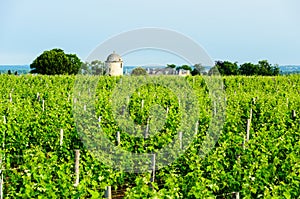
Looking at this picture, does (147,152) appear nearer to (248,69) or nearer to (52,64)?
(52,64)

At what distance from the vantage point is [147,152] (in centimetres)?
827

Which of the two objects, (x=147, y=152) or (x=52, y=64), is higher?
(x=52, y=64)

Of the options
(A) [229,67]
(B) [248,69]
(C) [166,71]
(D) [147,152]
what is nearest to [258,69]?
(B) [248,69]

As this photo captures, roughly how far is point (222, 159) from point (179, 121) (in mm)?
3577

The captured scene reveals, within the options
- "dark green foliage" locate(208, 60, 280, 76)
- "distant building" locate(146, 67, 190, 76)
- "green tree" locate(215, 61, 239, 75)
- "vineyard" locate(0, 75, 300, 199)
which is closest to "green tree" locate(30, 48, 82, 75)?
"green tree" locate(215, 61, 239, 75)

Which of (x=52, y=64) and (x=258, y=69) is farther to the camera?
(x=258, y=69)

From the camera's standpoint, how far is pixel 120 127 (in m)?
9.95

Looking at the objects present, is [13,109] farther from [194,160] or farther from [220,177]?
[220,177]

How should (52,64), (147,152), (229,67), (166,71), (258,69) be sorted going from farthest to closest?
1. (258,69)
2. (229,67)
3. (52,64)
4. (166,71)
5. (147,152)

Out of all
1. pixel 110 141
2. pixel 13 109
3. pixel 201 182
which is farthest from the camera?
pixel 13 109

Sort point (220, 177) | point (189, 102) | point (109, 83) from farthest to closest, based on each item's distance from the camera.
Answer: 1. point (109, 83)
2. point (189, 102)
3. point (220, 177)

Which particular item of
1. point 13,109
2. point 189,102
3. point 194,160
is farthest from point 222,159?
point 189,102

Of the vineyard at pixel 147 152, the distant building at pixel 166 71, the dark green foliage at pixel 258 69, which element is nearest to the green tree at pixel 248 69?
the dark green foliage at pixel 258 69

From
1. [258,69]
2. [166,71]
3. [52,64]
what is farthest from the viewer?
[258,69]
